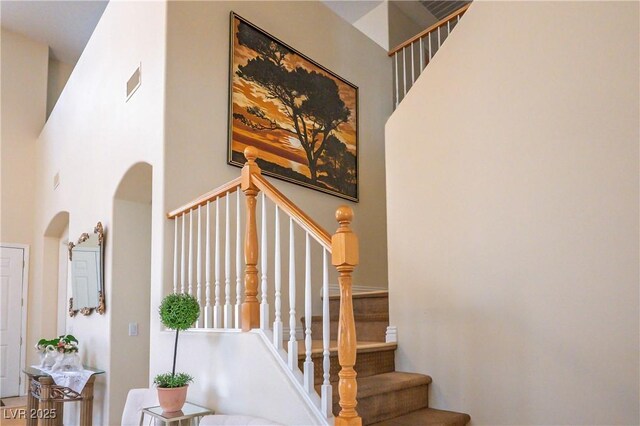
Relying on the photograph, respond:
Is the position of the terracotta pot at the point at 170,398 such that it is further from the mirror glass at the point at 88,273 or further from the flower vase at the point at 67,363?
the flower vase at the point at 67,363

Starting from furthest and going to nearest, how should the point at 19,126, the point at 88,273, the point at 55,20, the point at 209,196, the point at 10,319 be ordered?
the point at 19,126 < the point at 55,20 < the point at 10,319 < the point at 88,273 < the point at 209,196

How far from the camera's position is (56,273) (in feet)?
24.3

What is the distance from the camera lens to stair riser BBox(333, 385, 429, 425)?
2873 mm

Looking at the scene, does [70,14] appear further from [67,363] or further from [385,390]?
[385,390]

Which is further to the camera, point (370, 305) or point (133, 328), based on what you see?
point (133, 328)

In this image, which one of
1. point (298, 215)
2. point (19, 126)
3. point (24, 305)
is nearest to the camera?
point (298, 215)

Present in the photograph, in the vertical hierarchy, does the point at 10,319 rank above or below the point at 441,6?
below

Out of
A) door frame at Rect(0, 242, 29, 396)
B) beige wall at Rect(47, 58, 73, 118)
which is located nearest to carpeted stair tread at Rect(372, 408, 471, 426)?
door frame at Rect(0, 242, 29, 396)

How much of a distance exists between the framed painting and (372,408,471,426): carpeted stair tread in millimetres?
2265

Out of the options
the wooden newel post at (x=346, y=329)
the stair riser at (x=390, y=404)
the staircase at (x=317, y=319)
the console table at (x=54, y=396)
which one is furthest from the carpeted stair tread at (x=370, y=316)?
the console table at (x=54, y=396)

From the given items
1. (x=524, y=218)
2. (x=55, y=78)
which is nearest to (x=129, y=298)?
(x=524, y=218)

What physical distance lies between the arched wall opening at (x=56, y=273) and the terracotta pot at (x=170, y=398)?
497cm

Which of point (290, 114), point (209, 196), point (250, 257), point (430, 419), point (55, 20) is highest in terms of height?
point (55, 20)

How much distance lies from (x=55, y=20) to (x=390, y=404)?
283 inches
